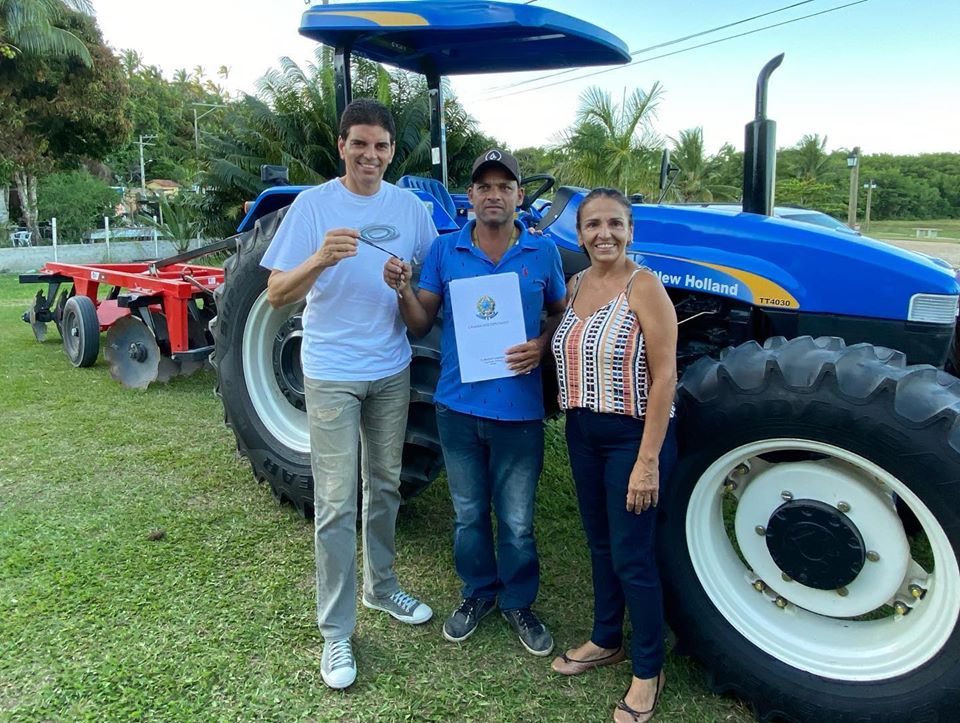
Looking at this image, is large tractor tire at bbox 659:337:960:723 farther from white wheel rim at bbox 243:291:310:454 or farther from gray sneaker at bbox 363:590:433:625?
white wheel rim at bbox 243:291:310:454

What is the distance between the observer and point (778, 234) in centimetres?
269

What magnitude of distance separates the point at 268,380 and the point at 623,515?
226 cm

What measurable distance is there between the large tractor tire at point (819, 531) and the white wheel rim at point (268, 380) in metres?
2.05

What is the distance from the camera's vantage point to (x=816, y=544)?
2230 mm

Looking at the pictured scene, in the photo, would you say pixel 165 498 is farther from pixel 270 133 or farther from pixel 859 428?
pixel 270 133

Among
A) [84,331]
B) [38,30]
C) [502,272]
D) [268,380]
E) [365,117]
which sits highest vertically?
[38,30]

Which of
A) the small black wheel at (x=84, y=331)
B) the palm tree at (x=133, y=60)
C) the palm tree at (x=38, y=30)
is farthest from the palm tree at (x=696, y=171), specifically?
the palm tree at (x=133, y=60)

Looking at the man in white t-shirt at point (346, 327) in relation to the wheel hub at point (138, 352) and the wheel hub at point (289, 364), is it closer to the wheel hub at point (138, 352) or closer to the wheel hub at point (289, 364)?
the wheel hub at point (289, 364)

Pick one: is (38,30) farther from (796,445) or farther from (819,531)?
(819,531)

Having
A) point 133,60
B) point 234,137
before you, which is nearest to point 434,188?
point 234,137

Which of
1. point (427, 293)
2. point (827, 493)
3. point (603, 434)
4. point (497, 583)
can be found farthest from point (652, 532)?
point (427, 293)

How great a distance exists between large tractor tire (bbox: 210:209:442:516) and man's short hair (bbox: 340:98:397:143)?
1.29 meters

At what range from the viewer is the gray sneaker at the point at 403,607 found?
2.81 m

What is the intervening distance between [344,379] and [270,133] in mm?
14299
